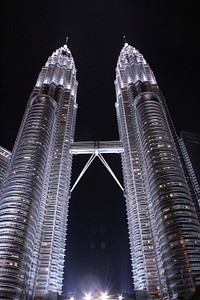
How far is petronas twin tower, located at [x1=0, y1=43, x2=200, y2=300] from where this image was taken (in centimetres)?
10494

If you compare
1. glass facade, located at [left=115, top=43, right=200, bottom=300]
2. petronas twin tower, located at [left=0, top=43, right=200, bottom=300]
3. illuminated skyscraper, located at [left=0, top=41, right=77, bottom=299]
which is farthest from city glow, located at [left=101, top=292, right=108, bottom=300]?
illuminated skyscraper, located at [left=0, top=41, right=77, bottom=299]

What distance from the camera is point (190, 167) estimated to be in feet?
598

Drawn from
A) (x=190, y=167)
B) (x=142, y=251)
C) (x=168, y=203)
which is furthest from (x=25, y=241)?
(x=190, y=167)

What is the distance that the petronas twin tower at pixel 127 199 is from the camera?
344 ft

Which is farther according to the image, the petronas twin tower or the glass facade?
the petronas twin tower

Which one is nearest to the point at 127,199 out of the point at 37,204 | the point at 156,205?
the point at 156,205

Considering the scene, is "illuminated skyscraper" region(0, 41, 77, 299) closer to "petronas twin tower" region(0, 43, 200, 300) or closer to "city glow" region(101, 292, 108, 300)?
"petronas twin tower" region(0, 43, 200, 300)

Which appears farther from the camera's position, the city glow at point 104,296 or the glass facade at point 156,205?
the city glow at point 104,296

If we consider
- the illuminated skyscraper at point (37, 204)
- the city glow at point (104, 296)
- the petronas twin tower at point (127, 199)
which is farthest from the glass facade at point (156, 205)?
the illuminated skyscraper at point (37, 204)

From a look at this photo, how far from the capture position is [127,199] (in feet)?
496

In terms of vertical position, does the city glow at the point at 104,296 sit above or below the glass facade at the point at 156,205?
below

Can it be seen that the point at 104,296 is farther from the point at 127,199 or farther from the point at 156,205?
the point at 127,199

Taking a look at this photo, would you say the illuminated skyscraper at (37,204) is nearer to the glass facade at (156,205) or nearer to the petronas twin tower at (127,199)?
the petronas twin tower at (127,199)

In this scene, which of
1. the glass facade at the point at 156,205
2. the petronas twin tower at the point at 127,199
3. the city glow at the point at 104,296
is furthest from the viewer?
the city glow at the point at 104,296
